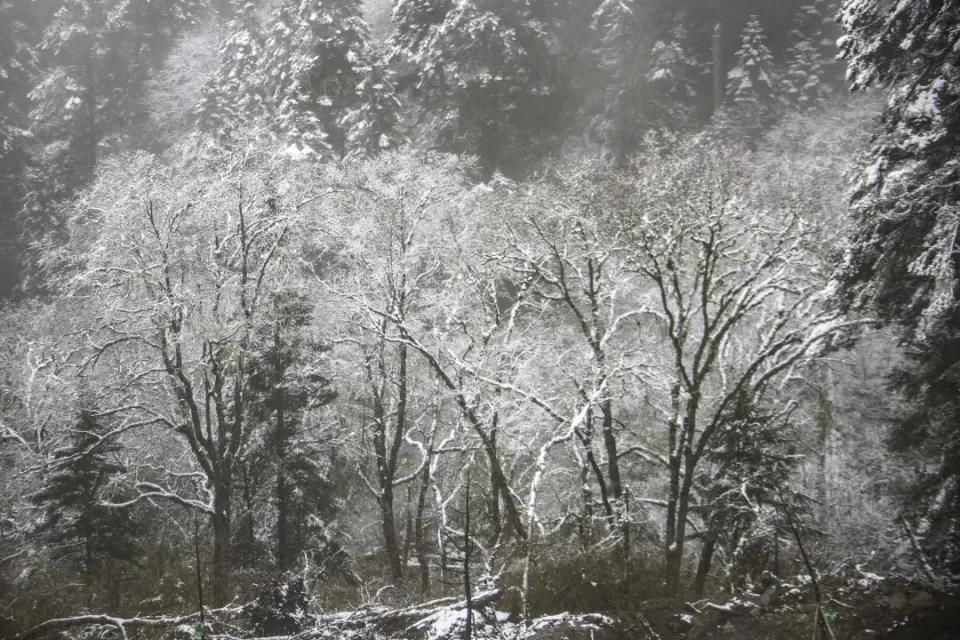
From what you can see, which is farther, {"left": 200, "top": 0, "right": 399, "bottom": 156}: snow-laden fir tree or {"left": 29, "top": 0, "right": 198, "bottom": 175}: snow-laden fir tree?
{"left": 29, "top": 0, "right": 198, "bottom": 175}: snow-laden fir tree

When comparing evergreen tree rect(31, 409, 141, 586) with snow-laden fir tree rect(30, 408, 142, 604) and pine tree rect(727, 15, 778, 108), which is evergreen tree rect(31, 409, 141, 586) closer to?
snow-laden fir tree rect(30, 408, 142, 604)

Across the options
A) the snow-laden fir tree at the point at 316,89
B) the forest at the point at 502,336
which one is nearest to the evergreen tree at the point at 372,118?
the snow-laden fir tree at the point at 316,89

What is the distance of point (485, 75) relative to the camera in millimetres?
31750

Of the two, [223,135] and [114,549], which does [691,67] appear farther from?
[114,549]

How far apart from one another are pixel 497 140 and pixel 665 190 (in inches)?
499

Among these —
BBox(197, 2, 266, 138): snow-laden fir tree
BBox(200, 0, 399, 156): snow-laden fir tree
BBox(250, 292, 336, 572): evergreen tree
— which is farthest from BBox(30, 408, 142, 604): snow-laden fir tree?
BBox(197, 2, 266, 138): snow-laden fir tree

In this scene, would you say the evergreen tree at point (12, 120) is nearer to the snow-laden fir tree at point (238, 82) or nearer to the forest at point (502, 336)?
the forest at point (502, 336)

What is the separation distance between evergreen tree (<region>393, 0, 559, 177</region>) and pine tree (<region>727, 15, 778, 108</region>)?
10.4 m

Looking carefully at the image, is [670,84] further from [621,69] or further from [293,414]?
[293,414]

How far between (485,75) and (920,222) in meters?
27.9

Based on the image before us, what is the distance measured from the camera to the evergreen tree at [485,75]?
104ft

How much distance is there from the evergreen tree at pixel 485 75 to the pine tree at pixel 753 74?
34.2 feet

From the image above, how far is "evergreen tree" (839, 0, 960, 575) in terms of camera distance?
732cm

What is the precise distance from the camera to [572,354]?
55.6 feet
